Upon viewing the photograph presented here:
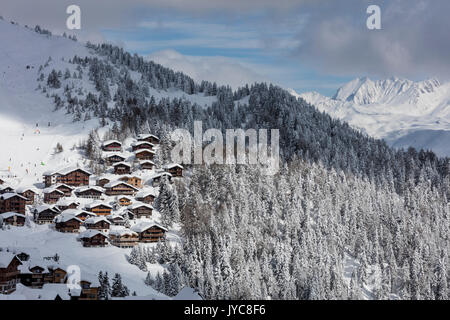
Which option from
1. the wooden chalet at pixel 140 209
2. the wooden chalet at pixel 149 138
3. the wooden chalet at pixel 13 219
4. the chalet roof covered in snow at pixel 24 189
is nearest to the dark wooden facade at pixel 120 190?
the wooden chalet at pixel 140 209

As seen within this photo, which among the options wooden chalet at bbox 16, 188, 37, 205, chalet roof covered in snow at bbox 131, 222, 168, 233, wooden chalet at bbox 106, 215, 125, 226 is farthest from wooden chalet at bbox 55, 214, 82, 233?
wooden chalet at bbox 16, 188, 37, 205

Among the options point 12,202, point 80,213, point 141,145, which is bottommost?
point 80,213

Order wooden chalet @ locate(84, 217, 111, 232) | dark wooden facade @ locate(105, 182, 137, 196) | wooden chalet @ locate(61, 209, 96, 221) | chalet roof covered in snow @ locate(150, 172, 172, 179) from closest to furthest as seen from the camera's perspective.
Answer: wooden chalet @ locate(84, 217, 111, 232), wooden chalet @ locate(61, 209, 96, 221), dark wooden facade @ locate(105, 182, 137, 196), chalet roof covered in snow @ locate(150, 172, 172, 179)

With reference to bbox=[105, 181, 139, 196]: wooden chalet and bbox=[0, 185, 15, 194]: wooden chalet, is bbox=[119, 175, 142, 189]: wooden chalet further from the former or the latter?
bbox=[0, 185, 15, 194]: wooden chalet

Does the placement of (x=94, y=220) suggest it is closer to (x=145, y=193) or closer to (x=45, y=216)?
(x=45, y=216)

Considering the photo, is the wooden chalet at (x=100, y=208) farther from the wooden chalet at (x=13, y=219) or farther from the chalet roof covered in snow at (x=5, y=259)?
the chalet roof covered in snow at (x=5, y=259)

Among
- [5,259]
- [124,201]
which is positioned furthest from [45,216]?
[5,259]
